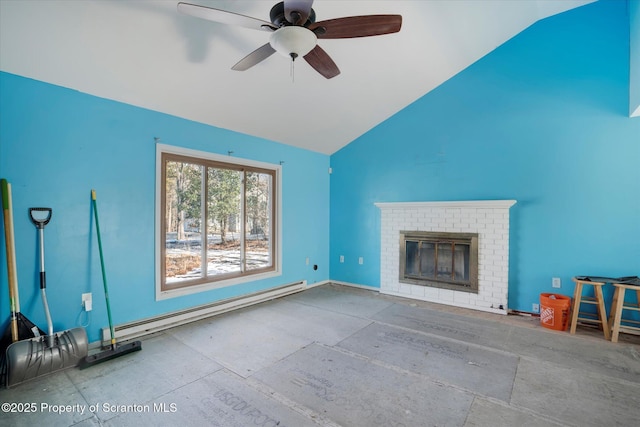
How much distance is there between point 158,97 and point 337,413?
11.1ft

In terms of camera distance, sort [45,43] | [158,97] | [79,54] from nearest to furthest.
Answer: [45,43], [79,54], [158,97]

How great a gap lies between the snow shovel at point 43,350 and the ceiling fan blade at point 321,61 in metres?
2.65

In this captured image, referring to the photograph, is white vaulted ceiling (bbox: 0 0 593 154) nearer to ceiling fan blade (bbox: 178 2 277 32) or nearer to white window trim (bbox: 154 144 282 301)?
white window trim (bbox: 154 144 282 301)

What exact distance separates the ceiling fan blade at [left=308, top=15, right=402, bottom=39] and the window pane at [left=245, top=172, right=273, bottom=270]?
2687 mm

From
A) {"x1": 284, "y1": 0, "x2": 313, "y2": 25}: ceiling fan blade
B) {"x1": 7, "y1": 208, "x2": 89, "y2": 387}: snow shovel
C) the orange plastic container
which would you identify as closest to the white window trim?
{"x1": 7, "y1": 208, "x2": 89, "y2": 387}: snow shovel

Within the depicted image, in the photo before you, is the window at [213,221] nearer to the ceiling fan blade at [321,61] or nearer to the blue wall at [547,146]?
the ceiling fan blade at [321,61]

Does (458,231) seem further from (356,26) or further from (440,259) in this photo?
(356,26)

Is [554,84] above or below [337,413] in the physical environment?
above

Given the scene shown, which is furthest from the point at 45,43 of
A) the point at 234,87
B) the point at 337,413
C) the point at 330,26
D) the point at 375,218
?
the point at 375,218

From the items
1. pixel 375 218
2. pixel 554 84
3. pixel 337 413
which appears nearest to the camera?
pixel 337 413

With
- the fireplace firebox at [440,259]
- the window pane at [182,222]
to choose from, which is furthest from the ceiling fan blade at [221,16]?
the fireplace firebox at [440,259]

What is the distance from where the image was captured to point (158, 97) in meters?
3.07

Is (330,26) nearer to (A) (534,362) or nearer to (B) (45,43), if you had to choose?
(B) (45,43)

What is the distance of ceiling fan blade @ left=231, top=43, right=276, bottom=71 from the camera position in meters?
2.13
